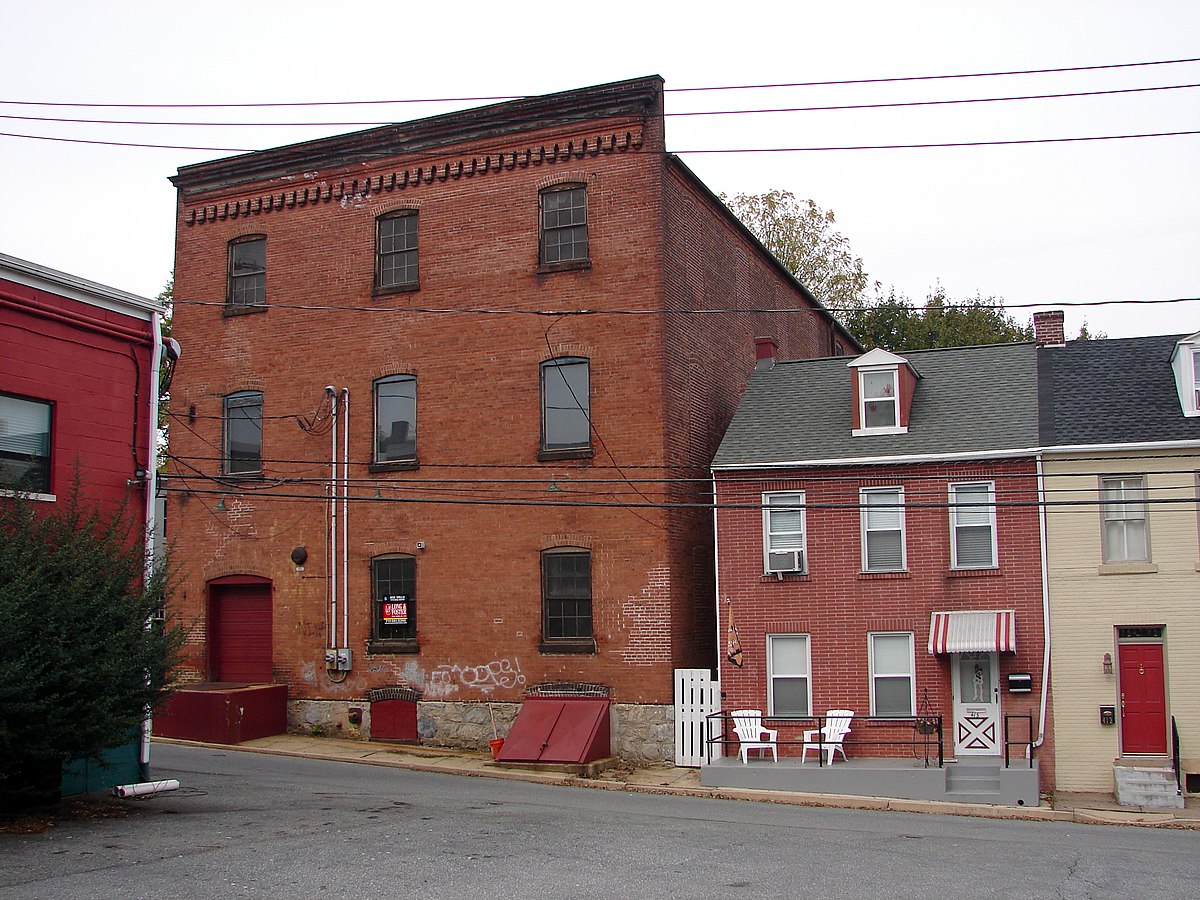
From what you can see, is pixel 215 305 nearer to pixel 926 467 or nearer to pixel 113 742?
pixel 113 742

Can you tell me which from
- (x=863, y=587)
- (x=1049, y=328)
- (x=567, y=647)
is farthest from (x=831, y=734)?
(x=1049, y=328)

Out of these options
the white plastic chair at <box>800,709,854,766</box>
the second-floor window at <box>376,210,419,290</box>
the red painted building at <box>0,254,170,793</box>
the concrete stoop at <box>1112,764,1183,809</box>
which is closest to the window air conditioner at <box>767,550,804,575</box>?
the white plastic chair at <box>800,709,854,766</box>

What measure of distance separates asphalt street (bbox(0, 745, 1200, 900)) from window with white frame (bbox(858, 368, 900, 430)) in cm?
755

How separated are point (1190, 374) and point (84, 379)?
1844cm

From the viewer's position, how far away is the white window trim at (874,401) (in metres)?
23.3

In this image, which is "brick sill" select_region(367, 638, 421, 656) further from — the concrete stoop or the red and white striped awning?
the concrete stoop

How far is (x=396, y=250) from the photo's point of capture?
26125mm

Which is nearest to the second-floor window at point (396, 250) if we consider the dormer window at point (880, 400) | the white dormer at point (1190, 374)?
the dormer window at point (880, 400)

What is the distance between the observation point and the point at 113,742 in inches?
610

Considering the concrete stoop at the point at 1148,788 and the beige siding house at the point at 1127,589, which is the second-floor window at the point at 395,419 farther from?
the concrete stoop at the point at 1148,788

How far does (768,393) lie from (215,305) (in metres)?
12.4

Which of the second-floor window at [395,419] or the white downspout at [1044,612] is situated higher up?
the second-floor window at [395,419]

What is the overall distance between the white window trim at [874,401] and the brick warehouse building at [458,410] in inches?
134

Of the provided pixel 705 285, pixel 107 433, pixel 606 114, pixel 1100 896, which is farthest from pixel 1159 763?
pixel 107 433
